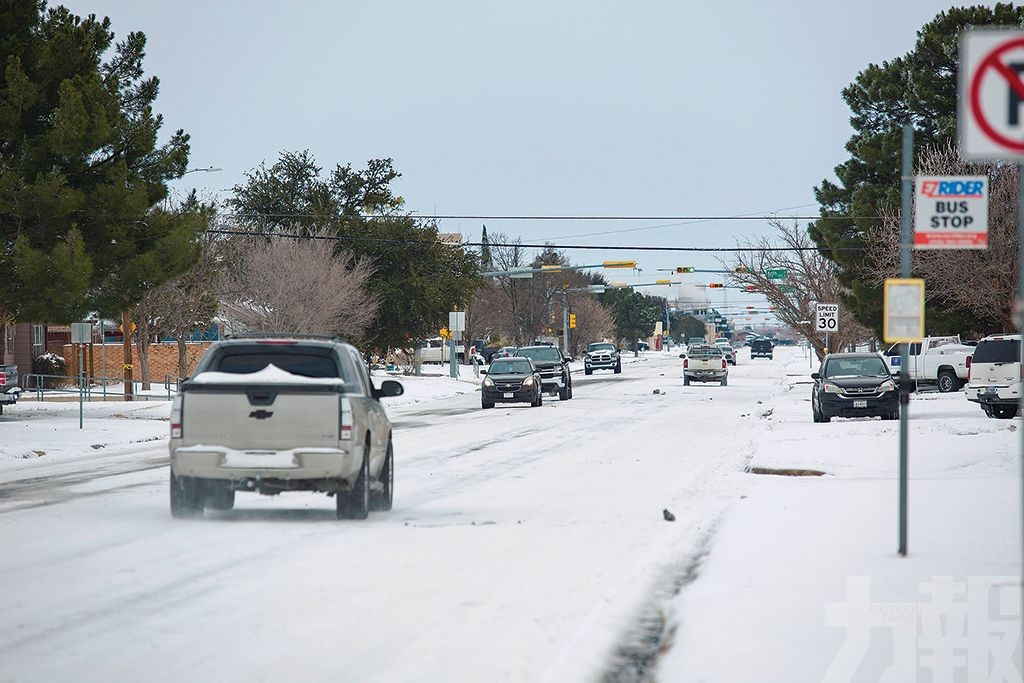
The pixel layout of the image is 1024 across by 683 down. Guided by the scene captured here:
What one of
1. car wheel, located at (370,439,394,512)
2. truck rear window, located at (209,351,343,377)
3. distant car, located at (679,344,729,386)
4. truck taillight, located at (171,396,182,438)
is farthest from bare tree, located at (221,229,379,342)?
truck taillight, located at (171,396,182,438)

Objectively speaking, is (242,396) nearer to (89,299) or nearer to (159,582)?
(159,582)

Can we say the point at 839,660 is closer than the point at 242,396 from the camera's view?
Yes

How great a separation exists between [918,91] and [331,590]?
4680 cm

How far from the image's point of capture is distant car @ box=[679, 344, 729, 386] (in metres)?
62.2

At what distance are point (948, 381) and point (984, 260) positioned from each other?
7.33m

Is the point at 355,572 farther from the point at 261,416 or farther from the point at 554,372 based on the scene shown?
the point at 554,372

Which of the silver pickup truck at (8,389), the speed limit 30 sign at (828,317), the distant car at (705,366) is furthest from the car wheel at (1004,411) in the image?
the distant car at (705,366)

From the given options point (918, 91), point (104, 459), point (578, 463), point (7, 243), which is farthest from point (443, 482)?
point (918, 91)

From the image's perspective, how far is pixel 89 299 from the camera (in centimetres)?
3734

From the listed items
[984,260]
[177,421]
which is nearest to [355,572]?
[177,421]

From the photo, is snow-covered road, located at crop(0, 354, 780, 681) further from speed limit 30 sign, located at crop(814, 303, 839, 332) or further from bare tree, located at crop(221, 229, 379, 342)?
bare tree, located at crop(221, 229, 379, 342)

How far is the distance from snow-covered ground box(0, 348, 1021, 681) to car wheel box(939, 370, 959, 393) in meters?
27.4

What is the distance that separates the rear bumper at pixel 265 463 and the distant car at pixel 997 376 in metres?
21.0

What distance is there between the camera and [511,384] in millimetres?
43562
